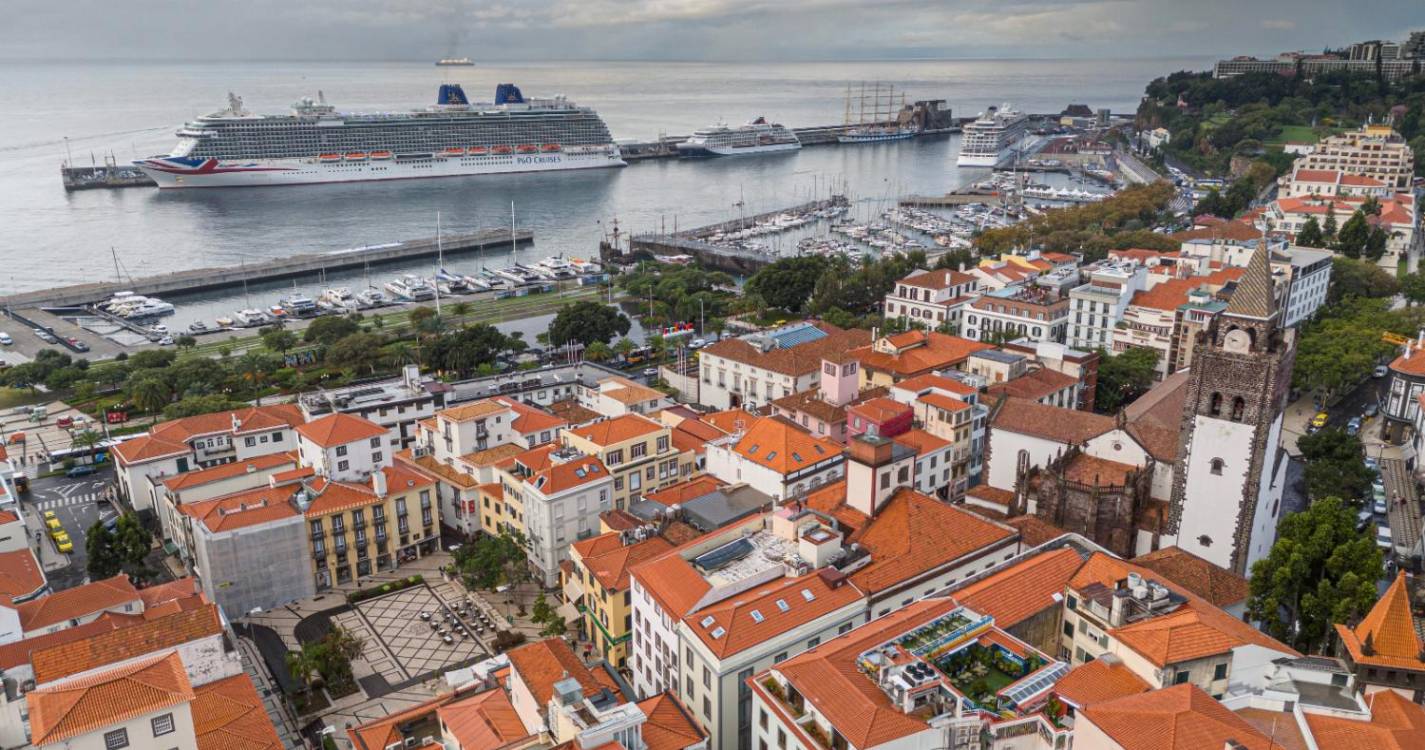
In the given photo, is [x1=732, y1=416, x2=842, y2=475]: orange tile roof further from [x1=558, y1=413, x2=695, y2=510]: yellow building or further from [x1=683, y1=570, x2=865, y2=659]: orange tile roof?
[x1=683, y1=570, x2=865, y2=659]: orange tile roof

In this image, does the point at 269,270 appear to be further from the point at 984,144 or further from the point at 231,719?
the point at 984,144

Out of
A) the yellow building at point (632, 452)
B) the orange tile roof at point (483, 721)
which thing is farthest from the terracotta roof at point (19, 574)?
the orange tile roof at point (483, 721)

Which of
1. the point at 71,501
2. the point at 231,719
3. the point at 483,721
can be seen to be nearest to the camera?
the point at 483,721

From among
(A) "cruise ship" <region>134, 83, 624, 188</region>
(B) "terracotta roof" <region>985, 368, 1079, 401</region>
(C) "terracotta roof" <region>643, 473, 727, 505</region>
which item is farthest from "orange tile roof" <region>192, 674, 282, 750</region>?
(A) "cruise ship" <region>134, 83, 624, 188</region>

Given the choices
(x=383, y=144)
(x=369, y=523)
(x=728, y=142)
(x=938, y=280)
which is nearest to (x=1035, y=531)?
(x=369, y=523)

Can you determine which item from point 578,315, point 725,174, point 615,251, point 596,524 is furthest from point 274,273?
point 725,174

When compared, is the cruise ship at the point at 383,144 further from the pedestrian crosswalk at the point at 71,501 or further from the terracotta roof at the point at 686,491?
the terracotta roof at the point at 686,491

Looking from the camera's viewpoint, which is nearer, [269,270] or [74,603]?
[74,603]
